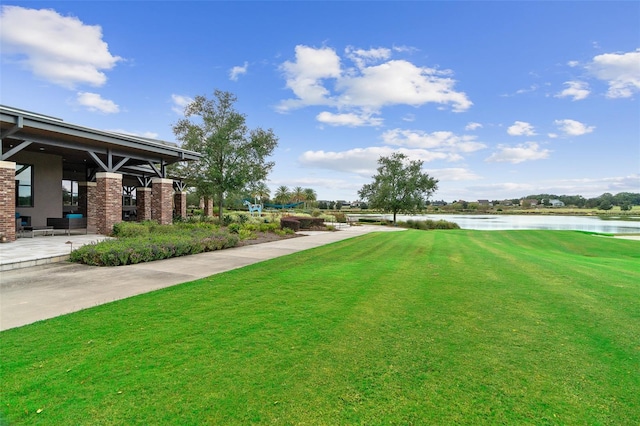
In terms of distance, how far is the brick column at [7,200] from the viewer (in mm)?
10297

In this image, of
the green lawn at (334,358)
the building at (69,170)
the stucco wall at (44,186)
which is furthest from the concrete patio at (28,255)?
the stucco wall at (44,186)

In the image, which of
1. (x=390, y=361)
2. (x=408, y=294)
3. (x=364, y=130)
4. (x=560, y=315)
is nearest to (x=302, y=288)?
(x=408, y=294)

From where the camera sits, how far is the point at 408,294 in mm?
Answer: 4945

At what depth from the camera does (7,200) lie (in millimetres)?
10406

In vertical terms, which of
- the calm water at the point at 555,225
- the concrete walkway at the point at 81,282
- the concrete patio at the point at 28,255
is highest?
the concrete patio at the point at 28,255

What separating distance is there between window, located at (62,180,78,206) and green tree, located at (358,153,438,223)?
83.2ft

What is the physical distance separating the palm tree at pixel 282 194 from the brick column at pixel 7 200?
188ft

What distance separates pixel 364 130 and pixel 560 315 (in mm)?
22351

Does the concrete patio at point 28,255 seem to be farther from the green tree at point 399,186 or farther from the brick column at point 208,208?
the green tree at point 399,186

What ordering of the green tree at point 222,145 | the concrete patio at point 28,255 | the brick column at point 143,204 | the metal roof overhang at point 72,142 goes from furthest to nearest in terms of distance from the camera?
the brick column at point 143,204
the green tree at point 222,145
the metal roof overhang at point 72,142
the concrete patio at point 28,255

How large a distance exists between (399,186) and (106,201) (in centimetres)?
2665

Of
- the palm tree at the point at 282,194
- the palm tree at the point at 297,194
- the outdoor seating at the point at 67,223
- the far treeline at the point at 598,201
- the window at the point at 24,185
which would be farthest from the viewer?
the palm tree at the point at 297,194

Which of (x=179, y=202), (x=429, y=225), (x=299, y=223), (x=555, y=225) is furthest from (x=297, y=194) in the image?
(x=299, y=223)

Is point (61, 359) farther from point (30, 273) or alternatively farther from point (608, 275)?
point (608, 275)
